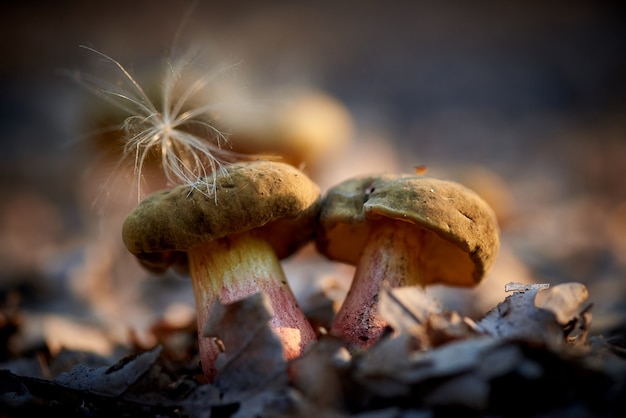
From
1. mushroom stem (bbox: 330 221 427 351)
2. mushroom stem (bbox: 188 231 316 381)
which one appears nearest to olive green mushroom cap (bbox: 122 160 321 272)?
mushroom stem (bbox: 188 231 316 381)

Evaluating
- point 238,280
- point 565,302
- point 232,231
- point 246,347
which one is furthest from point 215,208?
point 565,302

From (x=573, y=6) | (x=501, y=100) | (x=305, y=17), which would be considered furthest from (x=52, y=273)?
(x=573, y=6)

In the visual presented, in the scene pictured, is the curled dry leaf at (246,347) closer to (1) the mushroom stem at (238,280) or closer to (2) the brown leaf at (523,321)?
(1) the mushroom stem at (238,280)

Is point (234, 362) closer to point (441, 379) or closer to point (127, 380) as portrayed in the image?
point (127, 380)

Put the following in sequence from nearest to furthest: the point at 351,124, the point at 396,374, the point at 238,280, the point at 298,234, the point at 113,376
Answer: the point at 396,374
the point at 113,376
the point at 238,280
the point at 298,234
the point at 351,124

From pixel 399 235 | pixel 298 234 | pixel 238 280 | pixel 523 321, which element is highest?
pixel 298 234

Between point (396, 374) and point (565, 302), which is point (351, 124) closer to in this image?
point (565, 302)

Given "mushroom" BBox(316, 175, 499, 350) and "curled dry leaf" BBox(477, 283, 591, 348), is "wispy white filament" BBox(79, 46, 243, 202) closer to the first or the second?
"mushroom" BBox(316, 175, 499, 350)
